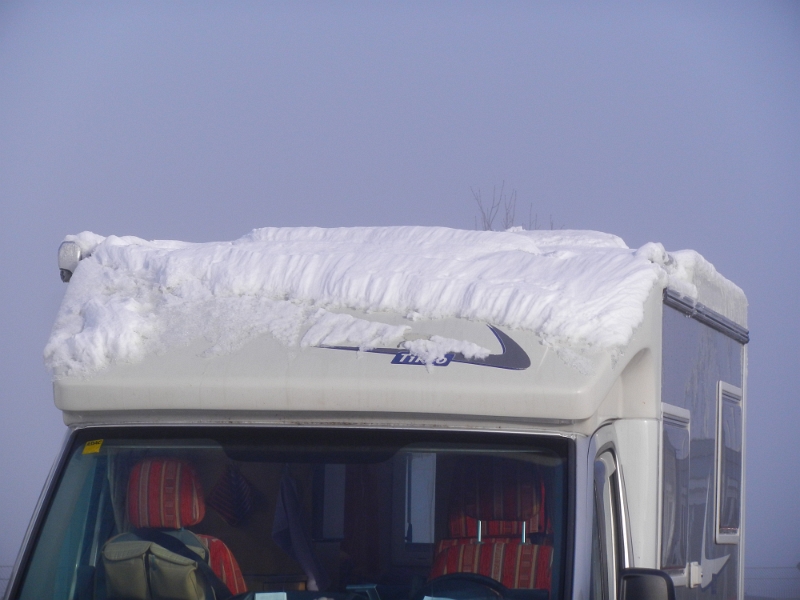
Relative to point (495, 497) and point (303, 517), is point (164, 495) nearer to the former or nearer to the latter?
point (303, 517)

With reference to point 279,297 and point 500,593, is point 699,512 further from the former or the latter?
point 279,297

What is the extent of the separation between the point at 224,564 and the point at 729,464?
2.80 metres

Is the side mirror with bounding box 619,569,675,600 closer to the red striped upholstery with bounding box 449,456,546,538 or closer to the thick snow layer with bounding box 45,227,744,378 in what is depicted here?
the red striped upholstery with bounding box 449,456,546,538

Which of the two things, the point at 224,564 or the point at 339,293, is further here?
the point at 339,293

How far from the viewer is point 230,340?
10.7ft

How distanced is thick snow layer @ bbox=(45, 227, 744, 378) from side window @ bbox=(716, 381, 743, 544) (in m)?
1.05

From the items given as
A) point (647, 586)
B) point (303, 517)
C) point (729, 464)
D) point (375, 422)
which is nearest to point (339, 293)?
point (375, 422)

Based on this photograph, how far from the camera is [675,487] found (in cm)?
390

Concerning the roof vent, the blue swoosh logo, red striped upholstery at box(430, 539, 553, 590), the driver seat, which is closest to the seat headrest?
the driver seat

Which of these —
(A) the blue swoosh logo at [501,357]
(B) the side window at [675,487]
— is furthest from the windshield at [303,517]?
(B) the side window at [675,487]

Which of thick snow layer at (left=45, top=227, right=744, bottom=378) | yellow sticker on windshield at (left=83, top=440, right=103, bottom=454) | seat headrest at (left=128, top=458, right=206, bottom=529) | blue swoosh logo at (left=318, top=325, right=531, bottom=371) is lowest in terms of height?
seat headrest at (left=128, top=458, right=206, bottom=529)

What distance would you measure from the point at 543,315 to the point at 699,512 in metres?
1.62

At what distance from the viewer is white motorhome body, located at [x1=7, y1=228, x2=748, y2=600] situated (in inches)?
118

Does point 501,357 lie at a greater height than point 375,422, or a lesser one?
greater
